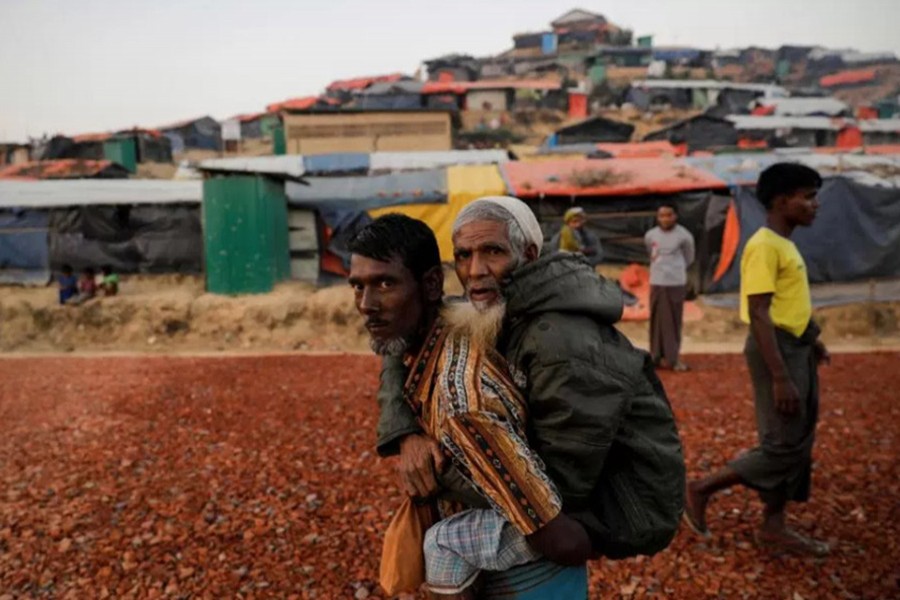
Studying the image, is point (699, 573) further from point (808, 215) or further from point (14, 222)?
point (14, 222)

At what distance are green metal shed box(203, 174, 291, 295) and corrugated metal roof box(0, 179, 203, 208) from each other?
6.32 ft

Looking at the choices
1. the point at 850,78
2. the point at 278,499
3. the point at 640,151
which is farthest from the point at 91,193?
the point at 850,78

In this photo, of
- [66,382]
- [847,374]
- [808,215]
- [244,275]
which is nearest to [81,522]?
[808,215]

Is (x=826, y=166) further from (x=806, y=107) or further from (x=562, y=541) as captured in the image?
(x=806, y=107)

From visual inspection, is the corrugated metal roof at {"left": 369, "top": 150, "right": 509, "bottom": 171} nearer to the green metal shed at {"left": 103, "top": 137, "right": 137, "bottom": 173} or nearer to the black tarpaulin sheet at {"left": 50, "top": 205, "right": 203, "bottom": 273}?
the black tarpaulin sheet at {"left": 50, "top": 205, "right": 203, "bottom": 273}

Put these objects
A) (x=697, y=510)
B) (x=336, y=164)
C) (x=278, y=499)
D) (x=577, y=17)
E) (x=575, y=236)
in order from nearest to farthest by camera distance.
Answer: (x=697, y=510)
(x=278, y=499)
(x=575, y=236)
(x=336, y=164)
(x=577, y=17)

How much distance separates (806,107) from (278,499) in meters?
37.1

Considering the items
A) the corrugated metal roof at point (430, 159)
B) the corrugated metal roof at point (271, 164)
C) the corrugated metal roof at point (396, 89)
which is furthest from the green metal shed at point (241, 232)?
the corrugated metal roof at point (396, 89)

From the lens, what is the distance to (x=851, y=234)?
12938 millimetres

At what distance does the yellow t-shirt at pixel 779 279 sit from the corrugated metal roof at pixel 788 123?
2867cm

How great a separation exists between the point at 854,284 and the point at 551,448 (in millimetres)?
14146

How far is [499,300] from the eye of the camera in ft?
5.37

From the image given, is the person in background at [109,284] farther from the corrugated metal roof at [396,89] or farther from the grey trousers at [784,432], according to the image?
the corrugated metal roof at [396,89]

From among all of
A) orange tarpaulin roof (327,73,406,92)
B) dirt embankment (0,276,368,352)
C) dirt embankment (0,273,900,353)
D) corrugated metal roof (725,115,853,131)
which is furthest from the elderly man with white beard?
orange tarpaulin roof (327,73,406,92)
